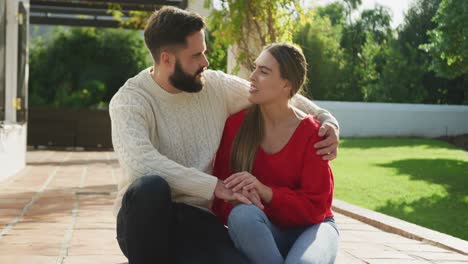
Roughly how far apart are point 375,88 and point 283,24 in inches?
865

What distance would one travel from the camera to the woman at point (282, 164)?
106 inches

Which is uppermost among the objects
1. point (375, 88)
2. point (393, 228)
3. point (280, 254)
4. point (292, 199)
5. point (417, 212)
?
point (292, 199)

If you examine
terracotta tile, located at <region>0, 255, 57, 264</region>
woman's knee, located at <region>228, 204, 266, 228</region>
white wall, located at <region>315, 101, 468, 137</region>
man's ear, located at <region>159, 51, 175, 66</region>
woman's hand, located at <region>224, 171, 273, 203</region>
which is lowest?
white wall, located at <region>315, 101, 468, 137</region>

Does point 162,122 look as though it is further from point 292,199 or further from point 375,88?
point 375,88

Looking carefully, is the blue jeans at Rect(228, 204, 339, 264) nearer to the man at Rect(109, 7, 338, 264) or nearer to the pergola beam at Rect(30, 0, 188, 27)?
the man at Rect(109, 7, 338, 264)

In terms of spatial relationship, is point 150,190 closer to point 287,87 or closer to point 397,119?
point 287,87

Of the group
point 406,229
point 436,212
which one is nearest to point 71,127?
point 436,212

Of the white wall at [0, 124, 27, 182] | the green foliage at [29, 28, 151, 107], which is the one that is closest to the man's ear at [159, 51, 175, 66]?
the white wall at [0, 124, 27, 182]

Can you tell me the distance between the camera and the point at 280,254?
2.62 metres

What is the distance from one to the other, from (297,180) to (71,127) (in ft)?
43.8

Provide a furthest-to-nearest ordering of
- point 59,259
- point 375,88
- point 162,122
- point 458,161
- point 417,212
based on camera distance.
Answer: point 375,88 → point 458,161 → point 417,212 → point 59,259 → point 162,122

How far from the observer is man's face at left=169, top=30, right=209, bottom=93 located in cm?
284

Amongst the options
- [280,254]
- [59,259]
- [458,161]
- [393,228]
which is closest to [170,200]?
[280,254]

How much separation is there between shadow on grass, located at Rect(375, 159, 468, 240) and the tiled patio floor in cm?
117
